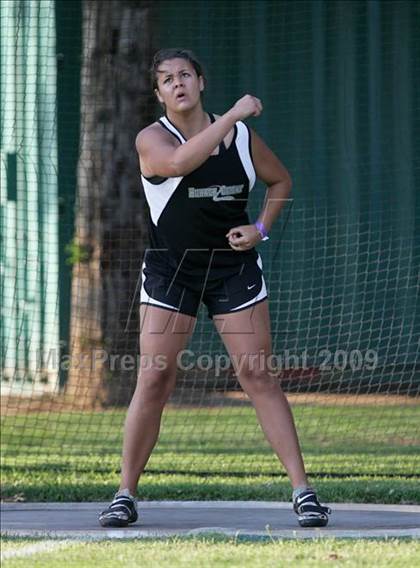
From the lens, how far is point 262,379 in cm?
569

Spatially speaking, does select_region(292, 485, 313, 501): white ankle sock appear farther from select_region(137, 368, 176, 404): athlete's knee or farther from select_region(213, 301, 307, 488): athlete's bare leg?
select_region(137, 368, 176, 404): athlete's knee

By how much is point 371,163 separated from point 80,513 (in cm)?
549

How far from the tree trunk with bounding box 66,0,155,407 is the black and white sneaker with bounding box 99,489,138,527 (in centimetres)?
438

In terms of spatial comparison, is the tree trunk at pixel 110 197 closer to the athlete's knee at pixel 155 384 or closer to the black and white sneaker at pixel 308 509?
the athlete's knee at pixel 155 384

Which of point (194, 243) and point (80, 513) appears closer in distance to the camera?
point (194, 243)

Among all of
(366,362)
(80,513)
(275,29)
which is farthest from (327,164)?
(80,513)

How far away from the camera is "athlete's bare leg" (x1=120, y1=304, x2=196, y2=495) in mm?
5676

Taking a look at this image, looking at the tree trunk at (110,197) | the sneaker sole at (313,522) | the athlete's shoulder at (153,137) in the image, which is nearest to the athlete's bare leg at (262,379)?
the sneaker sole at (313,522)

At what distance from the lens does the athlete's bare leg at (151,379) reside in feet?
18.6

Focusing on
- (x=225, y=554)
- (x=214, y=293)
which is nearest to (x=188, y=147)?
(x=214, y=293)

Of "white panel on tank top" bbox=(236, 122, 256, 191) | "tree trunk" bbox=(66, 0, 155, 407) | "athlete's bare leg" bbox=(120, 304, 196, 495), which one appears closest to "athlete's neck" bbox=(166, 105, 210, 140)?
"white panel on tank top" bbox=(236, 122, 256, 191)

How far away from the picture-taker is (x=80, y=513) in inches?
255

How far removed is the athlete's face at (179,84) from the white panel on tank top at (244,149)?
0.21 metres

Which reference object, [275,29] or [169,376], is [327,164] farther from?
[169,376]
